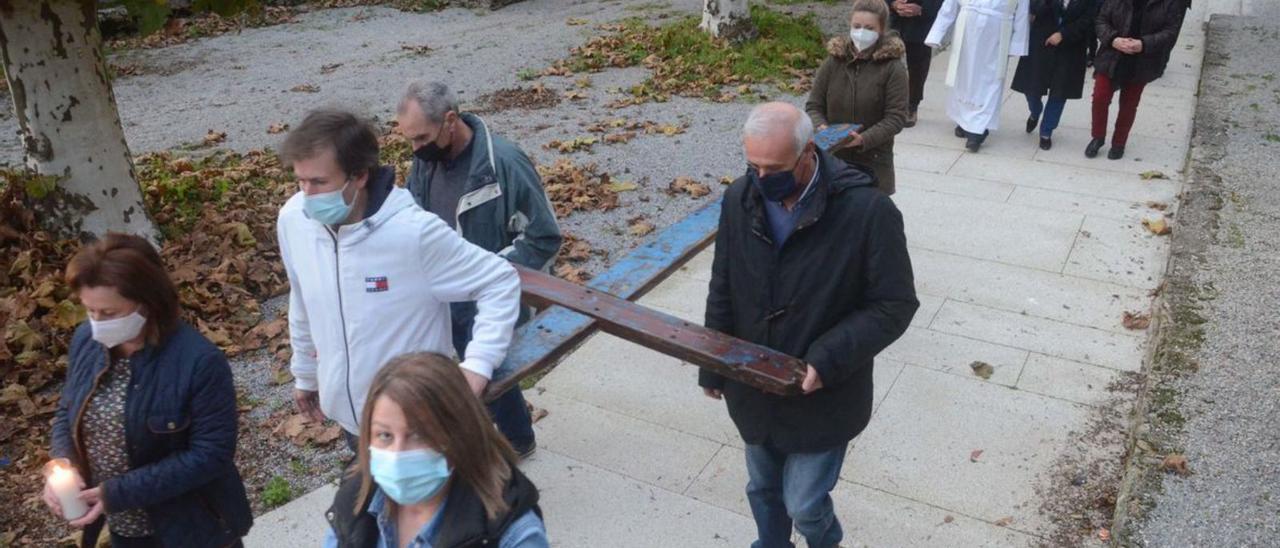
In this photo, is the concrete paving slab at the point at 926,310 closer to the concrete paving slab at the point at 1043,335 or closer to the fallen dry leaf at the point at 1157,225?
the concrete paving slab at the point at 1043,335

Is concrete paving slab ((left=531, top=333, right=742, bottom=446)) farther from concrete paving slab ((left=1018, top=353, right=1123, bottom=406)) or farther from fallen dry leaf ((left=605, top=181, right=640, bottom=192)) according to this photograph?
fallen dry leaf ((left=605, top=181, right=640, bottom=192))

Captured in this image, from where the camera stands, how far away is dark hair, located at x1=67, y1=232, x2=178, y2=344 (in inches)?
102

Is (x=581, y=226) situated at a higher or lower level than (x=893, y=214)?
lower

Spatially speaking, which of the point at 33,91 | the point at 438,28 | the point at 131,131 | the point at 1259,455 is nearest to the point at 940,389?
the point at 1259,455

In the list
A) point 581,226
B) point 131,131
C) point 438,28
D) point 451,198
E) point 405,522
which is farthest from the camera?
point 438,28

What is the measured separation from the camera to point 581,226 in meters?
7.01

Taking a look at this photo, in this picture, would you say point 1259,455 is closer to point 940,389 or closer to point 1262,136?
point 940,389

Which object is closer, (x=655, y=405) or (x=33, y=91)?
(x=655, y=405)

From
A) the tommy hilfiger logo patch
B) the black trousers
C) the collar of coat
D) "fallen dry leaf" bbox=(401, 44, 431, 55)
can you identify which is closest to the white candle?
the tommy hilfiger logo patch

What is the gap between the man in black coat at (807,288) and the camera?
9.32 feet

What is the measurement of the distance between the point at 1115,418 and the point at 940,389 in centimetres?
78

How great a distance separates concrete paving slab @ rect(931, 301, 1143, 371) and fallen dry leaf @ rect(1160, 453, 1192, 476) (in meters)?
0.98

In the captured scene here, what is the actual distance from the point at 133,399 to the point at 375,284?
687 mm

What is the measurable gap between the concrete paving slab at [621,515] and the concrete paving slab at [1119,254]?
3383 mm
